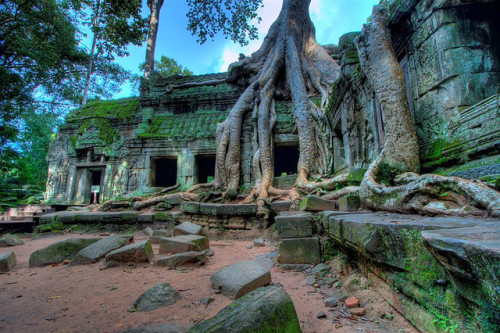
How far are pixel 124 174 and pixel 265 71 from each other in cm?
633

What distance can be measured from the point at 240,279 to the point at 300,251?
97cm

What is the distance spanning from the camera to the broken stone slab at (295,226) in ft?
9.04

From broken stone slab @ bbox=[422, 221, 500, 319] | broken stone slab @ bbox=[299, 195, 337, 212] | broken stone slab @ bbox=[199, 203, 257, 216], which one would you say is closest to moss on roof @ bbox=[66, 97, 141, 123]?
broken stone slab @ bbox=[199, 203, 257, 216]

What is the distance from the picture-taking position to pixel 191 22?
38.0 feet

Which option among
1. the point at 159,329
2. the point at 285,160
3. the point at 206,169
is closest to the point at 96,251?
the point at 159,329

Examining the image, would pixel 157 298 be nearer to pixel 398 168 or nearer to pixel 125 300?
pixel 125 300

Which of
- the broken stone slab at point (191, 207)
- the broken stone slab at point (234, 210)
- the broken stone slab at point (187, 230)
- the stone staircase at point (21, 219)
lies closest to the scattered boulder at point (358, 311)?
the broken stone slab at point (187, 230)

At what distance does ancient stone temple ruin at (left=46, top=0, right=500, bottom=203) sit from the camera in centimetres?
257

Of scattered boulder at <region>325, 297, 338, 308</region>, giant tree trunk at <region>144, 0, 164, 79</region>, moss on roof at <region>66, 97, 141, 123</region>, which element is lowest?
scattered boulder at <region>325, 297, 338, 308</region>

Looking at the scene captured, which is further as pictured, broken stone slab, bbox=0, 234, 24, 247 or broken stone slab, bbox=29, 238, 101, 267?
broken stone slab, bbox=0, 234, 24, 247

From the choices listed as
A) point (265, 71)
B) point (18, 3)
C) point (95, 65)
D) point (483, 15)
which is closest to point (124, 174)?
point (265, 71)

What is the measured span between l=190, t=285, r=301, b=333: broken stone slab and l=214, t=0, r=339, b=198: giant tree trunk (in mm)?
4639

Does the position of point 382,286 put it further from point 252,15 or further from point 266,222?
point 252,15

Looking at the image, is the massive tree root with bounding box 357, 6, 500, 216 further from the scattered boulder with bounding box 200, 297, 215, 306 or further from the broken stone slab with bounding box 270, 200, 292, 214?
the broken stone slab with bounding box 270, 200, 292, 214
